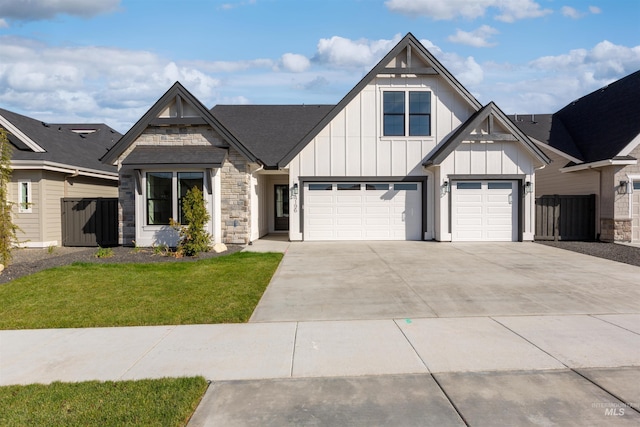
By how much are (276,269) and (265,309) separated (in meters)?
3.45

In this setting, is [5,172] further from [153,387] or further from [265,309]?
[153,387]

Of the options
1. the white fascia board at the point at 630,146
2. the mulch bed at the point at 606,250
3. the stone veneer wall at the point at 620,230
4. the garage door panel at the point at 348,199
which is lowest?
the mulch bed at the point at 606,250

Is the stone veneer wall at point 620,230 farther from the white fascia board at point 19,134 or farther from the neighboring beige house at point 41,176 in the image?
the white fascia board at point 19,134

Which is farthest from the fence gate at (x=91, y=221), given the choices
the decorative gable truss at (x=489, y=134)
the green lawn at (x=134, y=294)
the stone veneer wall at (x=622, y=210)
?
the stone veneer wall at (x=622, y=210)

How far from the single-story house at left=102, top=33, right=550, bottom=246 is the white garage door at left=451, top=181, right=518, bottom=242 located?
39mm

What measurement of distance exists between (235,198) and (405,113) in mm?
7406

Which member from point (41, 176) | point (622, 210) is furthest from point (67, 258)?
point (622, 210)

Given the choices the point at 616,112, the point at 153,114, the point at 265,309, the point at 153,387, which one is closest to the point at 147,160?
the point at 153,114

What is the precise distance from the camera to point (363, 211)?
15.9 meters

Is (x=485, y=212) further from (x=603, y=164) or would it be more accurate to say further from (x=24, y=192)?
(x=24, y=192)

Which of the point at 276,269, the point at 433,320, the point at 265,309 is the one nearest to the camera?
the point at 433,320

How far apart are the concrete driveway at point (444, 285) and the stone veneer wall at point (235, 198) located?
2840 mm

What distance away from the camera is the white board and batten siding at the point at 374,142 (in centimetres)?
1559

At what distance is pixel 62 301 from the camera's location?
7.07 m
